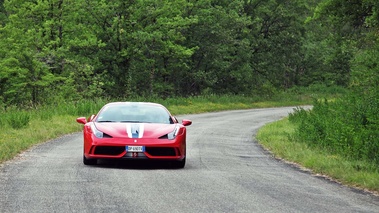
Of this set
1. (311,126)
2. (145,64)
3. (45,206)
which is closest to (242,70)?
(145,64)

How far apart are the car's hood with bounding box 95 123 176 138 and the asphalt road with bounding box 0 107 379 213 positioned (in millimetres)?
675

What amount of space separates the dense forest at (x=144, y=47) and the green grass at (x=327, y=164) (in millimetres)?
10020

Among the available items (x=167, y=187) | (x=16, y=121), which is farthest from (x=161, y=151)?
(x=16, y=121)

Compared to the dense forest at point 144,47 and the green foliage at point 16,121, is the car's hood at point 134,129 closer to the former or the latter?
the green foliage at point 16,121

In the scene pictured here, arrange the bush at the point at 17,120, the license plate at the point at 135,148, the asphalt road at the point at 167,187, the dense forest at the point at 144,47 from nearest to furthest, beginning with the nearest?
the asphalt road at the point at 167,187 < the license plate at the point at 135,148 < the bush at the point at 17,120 < the dense forest at the point at 144,47

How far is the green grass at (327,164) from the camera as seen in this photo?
40.2ft

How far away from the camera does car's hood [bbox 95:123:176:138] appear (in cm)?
1341

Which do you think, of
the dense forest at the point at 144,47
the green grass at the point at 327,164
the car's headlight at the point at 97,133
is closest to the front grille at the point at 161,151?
the car's headlight at the point at 97,133

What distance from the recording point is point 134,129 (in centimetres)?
1355

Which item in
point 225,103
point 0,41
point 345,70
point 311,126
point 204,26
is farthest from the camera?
point 345,70

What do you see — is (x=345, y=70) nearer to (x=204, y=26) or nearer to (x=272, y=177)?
(x=204, y=26)

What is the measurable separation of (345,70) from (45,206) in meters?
72.9

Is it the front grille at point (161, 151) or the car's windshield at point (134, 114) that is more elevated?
the car's windshield at point (134, 114)

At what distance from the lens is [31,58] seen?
1625 inches
